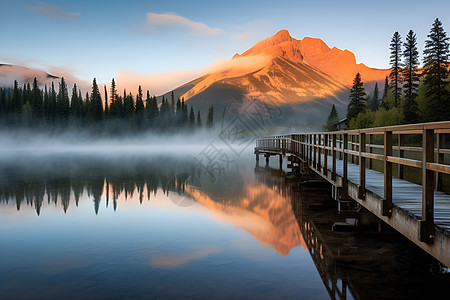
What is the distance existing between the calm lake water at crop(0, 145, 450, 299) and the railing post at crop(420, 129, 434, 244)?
180 centimetres

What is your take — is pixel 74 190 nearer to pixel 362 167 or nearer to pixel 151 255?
pixel 151 255

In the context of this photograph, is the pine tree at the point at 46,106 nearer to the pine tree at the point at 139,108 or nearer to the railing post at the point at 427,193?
the pine tree at the point at 139,108

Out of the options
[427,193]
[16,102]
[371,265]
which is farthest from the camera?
[16,102]

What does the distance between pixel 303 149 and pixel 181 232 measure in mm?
11814

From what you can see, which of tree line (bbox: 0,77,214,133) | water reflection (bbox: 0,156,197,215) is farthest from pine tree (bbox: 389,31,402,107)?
tree line (bbox: 0,77,214,133)

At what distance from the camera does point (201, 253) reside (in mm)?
10398

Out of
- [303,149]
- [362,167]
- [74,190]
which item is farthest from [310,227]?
[74,190]

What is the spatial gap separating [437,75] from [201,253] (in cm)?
7066

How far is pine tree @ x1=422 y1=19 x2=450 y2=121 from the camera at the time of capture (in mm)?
66062

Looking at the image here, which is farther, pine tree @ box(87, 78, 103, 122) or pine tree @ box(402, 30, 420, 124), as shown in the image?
pine tree @ box(87, 78, 103, 122)

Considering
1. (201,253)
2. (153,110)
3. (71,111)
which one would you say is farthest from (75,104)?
(201,253)

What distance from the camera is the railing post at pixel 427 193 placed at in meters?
5.68

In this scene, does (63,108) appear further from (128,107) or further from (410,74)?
(410,74)

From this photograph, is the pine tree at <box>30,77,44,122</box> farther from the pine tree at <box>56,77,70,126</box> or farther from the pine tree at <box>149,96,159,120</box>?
the pine tree at <box>149,96,159,120</box>
